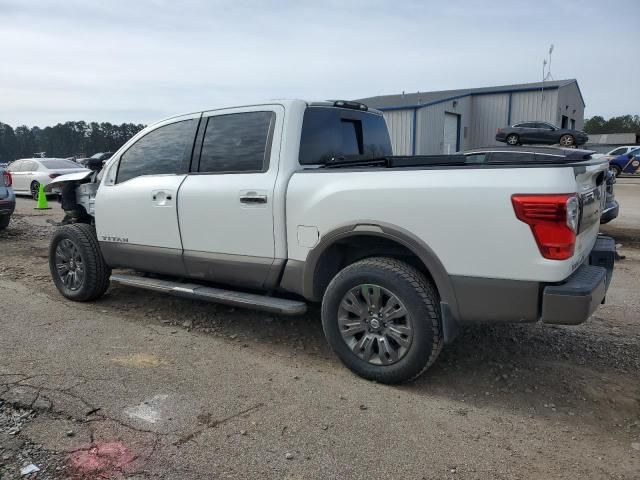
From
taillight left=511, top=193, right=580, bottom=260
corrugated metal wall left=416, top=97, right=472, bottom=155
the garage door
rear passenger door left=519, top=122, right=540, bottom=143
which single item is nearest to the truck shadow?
taillight left=511, top=193, right=580, bottom=260

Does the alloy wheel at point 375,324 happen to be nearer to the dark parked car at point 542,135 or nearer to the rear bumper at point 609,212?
the rear bumper at point 609,212

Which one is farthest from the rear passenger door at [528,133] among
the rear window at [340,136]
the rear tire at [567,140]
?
the rear window at [340,136]

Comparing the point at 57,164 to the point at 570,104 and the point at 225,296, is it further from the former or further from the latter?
the point at 570,104

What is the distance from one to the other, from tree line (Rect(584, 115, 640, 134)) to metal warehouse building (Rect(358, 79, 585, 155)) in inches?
2247

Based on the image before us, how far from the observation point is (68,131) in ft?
210

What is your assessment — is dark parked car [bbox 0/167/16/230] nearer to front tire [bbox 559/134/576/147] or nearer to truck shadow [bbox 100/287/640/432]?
truck shadow [bbox 100/287/640/432]

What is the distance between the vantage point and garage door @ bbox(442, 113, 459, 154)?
29.8 metres

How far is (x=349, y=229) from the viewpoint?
11.4ft

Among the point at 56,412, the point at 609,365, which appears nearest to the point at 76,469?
the point at 56,412

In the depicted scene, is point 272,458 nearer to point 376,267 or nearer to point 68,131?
point 376,267

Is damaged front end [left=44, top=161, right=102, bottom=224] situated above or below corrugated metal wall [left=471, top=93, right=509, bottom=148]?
below

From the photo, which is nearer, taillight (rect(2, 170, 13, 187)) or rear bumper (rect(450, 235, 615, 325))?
rear bumper (rect(450, 235, 615, 325))

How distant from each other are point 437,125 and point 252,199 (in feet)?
86.7

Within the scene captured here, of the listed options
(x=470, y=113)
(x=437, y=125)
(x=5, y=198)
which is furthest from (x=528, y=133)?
(x=5, y=198)
